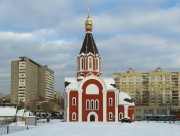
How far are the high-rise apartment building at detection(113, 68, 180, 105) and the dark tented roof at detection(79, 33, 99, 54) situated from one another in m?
67.1

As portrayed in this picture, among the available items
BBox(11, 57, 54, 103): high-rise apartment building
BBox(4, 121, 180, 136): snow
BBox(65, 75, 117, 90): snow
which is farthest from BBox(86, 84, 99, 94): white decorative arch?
BBox(11, 57, 54, 103): high-rise apartment building

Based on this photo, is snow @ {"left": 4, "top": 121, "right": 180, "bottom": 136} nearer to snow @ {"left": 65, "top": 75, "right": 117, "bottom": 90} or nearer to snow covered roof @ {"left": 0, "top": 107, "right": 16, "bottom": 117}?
snow @ {"left": 65, "top": 75, "right": 117, "bottom": 90}

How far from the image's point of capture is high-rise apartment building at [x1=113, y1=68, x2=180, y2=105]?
11706 cm

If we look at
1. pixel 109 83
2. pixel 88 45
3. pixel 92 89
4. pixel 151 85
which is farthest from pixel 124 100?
pixel 151 85

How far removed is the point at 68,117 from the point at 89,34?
1247 cm

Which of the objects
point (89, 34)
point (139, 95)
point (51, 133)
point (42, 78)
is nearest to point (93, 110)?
point (89, 34)

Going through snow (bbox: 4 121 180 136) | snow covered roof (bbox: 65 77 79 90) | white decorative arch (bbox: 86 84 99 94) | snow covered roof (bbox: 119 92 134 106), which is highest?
snow covered roof (bbox: 65 77 79 90)

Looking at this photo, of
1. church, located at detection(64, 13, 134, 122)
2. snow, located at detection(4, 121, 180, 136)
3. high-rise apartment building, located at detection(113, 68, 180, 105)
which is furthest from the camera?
high-rise apartment building, located at detection(113, 68, 180, 105)

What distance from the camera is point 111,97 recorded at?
46156mm

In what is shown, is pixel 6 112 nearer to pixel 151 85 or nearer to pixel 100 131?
pixel 100 131

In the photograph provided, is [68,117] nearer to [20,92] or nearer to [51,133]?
[51,133]

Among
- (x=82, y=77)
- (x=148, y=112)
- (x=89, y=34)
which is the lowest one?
(x=148, y=112)

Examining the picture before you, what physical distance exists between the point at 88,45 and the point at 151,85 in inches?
2894

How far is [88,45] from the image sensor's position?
163 ft
